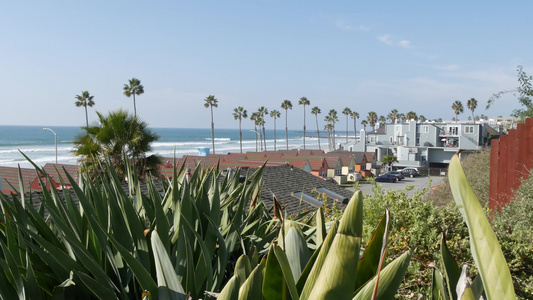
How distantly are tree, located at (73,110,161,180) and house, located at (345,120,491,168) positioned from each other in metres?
57.5

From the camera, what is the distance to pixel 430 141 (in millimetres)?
68375

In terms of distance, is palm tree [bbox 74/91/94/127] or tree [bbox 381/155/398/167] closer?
palm tree [bbox 74/91/94/127]

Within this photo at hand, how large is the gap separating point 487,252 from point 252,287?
58cm

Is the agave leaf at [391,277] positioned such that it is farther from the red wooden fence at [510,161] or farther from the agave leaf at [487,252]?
the red wooden fence at [510,161]

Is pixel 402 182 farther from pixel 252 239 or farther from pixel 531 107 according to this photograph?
pixel 252 239

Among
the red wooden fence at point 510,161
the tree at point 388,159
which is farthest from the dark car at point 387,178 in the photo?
the red wooden fence at point 510,161

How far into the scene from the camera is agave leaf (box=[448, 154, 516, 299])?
78 centimetres

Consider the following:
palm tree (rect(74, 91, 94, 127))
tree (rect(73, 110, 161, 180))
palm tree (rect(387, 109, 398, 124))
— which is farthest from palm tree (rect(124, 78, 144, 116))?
palm tree (rect(387, 109, 398, 124))

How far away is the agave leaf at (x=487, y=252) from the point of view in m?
0.78

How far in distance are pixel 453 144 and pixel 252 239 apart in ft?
235

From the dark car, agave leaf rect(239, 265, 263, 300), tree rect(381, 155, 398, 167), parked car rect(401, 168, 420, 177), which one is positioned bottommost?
parked car rect(401, 168, 420, 177)

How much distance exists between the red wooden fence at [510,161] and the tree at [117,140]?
1046cm

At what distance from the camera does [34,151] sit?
89.1 meters

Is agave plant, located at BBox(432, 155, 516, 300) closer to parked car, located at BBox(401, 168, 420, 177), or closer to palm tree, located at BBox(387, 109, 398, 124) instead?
parked car, located at BBox(401, 168, 420, 177)
